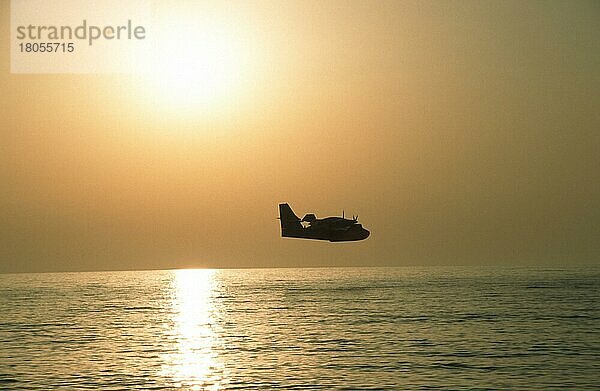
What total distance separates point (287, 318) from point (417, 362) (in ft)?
125

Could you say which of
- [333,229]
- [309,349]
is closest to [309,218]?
[333,229]

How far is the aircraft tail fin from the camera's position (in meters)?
189

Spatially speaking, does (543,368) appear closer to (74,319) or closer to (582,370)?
(582,370)

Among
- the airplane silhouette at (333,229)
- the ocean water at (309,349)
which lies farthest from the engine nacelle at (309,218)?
the ocean water at (309,349)

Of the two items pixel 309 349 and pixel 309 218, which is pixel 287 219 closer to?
pixel 309 218

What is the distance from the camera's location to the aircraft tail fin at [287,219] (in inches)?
7431

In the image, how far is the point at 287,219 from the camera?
189375 mm

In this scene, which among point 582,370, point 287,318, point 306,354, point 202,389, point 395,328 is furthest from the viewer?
point 287,318

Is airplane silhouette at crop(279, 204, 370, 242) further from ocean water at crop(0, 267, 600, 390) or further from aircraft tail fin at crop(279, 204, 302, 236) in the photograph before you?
ocean water at crop(0, 267, 600, 390)

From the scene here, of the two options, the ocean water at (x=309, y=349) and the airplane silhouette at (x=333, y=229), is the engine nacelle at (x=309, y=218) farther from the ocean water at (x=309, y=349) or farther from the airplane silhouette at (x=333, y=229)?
the ocean water at (x=309, y=349)

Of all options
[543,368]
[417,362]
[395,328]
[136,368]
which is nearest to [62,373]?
[136,368]

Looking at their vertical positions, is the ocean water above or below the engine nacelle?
below

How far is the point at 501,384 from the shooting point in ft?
145

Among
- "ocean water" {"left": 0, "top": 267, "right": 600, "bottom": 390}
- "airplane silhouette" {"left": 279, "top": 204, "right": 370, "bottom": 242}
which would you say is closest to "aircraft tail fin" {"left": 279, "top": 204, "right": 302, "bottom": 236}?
"airplane silhouette" {"left": 279, "top": 204, "right": 370, "bottom": 242}
